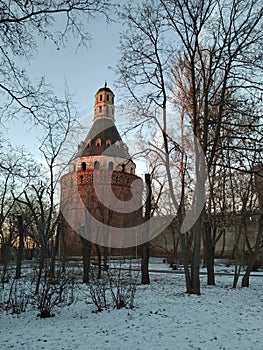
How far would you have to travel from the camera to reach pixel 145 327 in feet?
23.4

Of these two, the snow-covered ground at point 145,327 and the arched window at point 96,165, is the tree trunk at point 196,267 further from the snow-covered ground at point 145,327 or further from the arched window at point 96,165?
the arched window at point 96,165

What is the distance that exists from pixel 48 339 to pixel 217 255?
117 feet

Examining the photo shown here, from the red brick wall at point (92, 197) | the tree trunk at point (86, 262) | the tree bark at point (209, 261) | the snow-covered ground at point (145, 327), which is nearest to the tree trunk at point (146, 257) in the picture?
the tree trunk at point (86, 262)

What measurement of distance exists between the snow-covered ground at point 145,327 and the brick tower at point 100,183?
851 cm

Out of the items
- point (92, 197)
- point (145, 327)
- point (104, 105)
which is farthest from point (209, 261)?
point (104, 105)

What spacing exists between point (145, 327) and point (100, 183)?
2469cm

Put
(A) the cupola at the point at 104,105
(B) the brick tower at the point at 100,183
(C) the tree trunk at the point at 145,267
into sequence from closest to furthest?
(C) the tree trunk at the point at 145,267, (B) the brick tower at the point at 100,183, (A) the cupola at the point at 104,105

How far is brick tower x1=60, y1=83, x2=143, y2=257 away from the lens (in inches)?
988

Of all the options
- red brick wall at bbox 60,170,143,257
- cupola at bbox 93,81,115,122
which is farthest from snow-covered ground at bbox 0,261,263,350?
cupola at bbox 93,81,115,122

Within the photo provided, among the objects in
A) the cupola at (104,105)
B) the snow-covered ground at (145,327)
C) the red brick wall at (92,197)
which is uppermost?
the cupola at (104,105)

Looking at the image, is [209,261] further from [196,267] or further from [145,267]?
[196,267]

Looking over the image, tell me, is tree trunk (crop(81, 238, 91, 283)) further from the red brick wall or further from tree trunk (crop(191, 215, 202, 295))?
the red brick wall

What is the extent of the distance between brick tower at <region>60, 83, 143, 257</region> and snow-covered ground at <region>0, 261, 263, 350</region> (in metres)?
8.51

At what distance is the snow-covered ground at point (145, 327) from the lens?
5.89 metres
